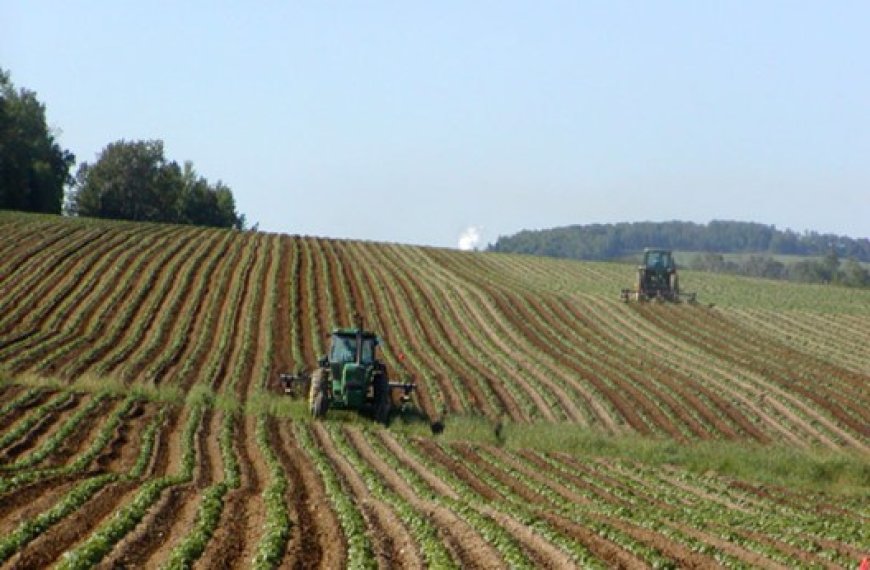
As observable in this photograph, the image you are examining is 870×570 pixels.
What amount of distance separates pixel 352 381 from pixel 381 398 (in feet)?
2.33

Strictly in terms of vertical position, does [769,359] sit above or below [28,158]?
below

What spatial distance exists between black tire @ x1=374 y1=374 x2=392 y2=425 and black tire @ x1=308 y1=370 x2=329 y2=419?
3.33 feet

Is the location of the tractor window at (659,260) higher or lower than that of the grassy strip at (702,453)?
higher

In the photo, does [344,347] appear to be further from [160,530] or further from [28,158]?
[28,158]

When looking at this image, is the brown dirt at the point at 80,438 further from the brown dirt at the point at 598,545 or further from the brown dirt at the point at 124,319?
the brown dirt at the point at 598,545

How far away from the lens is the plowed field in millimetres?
12922

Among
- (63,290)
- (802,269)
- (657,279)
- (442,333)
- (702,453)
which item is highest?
(657,279)

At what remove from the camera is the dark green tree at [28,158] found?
80250 mm

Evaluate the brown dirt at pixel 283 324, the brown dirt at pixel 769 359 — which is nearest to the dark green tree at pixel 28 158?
the brown dirt at pixel 283 324

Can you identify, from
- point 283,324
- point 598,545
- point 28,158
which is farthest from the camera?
point 28,158

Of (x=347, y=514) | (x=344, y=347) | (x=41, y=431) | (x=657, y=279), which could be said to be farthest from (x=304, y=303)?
(x=347, y=514)

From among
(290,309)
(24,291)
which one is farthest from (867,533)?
(24,291)

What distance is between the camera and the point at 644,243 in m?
191

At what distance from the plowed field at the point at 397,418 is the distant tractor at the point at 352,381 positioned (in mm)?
608
